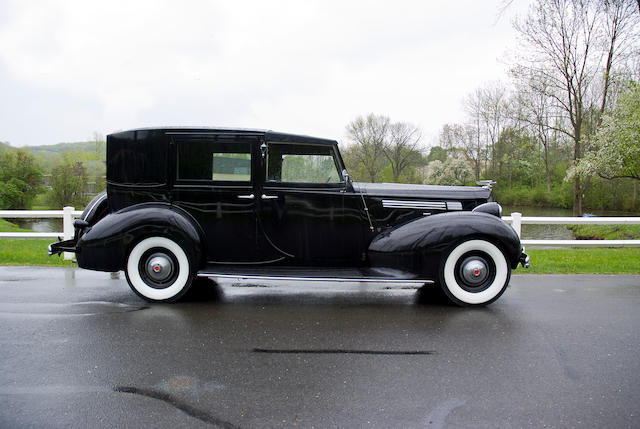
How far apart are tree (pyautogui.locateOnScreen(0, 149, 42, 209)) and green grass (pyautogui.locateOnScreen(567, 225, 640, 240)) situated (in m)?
33.4

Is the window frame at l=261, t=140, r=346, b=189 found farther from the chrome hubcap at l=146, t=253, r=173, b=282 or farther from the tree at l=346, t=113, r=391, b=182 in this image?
the tree at l=346, t=113, r=391, b=182

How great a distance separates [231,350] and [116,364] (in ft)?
2.73

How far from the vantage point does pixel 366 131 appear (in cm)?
3484

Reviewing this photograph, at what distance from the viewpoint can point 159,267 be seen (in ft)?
15.5

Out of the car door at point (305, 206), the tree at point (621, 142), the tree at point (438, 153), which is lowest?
the car door at point (305, 206)

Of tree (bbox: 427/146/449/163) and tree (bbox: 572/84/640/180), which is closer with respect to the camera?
tree (bbox: 572/84/640/180)

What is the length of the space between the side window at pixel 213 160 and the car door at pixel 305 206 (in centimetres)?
25

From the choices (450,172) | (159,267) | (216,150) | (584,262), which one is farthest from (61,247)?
(450,172)

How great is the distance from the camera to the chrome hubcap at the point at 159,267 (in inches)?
186

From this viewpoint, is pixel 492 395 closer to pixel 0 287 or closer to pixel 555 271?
pixel 555 271

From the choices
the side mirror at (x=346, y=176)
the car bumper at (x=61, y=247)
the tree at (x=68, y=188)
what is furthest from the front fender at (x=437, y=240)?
the tree at (x=68, y=188)

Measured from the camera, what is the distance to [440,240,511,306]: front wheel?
4.59 m

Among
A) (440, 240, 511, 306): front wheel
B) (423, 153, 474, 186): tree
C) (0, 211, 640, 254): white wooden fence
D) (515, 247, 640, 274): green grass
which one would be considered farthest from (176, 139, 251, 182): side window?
(423, 153, 474, 186): tree

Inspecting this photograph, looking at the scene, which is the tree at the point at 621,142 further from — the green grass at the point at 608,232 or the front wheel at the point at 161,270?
the front wheel at the point at 161,270
